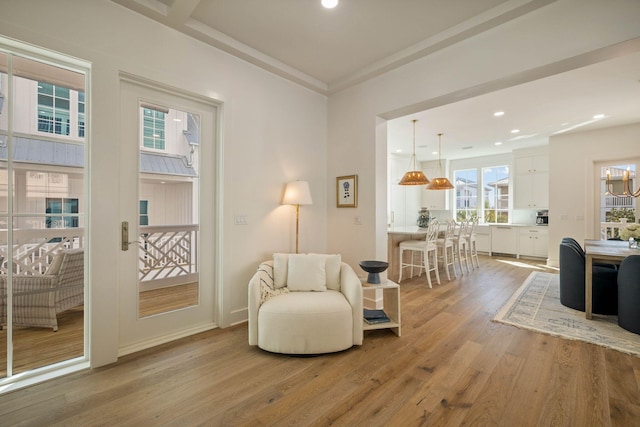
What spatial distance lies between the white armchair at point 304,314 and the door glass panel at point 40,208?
4.72ft

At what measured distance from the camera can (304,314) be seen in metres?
2.35

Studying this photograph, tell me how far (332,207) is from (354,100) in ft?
4.63

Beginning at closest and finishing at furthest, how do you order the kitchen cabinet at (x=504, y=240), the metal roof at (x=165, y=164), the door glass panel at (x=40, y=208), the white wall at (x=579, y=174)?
the door glass panel at (x=40, y=208)
the metal roof at (x=165, y=164)
the white wall at (x=579, y=174)
the kitchen cabinet at (x=504, y=240)

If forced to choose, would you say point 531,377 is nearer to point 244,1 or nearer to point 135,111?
point 244,1

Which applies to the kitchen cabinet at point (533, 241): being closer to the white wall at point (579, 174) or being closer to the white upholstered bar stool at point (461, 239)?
the white wall at point (579, 174)

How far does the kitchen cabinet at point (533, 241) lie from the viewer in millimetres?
6840

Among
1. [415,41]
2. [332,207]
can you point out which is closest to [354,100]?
[415,41]

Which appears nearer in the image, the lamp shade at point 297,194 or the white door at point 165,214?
the white door at point 165,214

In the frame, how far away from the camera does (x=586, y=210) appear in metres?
5.68

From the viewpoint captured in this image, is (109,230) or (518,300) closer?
(109,230)

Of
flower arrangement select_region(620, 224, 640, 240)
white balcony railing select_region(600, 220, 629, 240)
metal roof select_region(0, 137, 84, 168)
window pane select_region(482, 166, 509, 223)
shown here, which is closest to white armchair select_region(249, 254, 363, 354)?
metal roof select_region(0, 137, 84, 168)

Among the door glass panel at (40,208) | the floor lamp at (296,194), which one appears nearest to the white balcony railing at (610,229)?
the floor lamp at (296,194)

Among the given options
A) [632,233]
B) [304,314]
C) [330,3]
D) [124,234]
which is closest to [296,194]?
[304,314]

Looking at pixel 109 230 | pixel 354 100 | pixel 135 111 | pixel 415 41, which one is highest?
pixel 415 41
